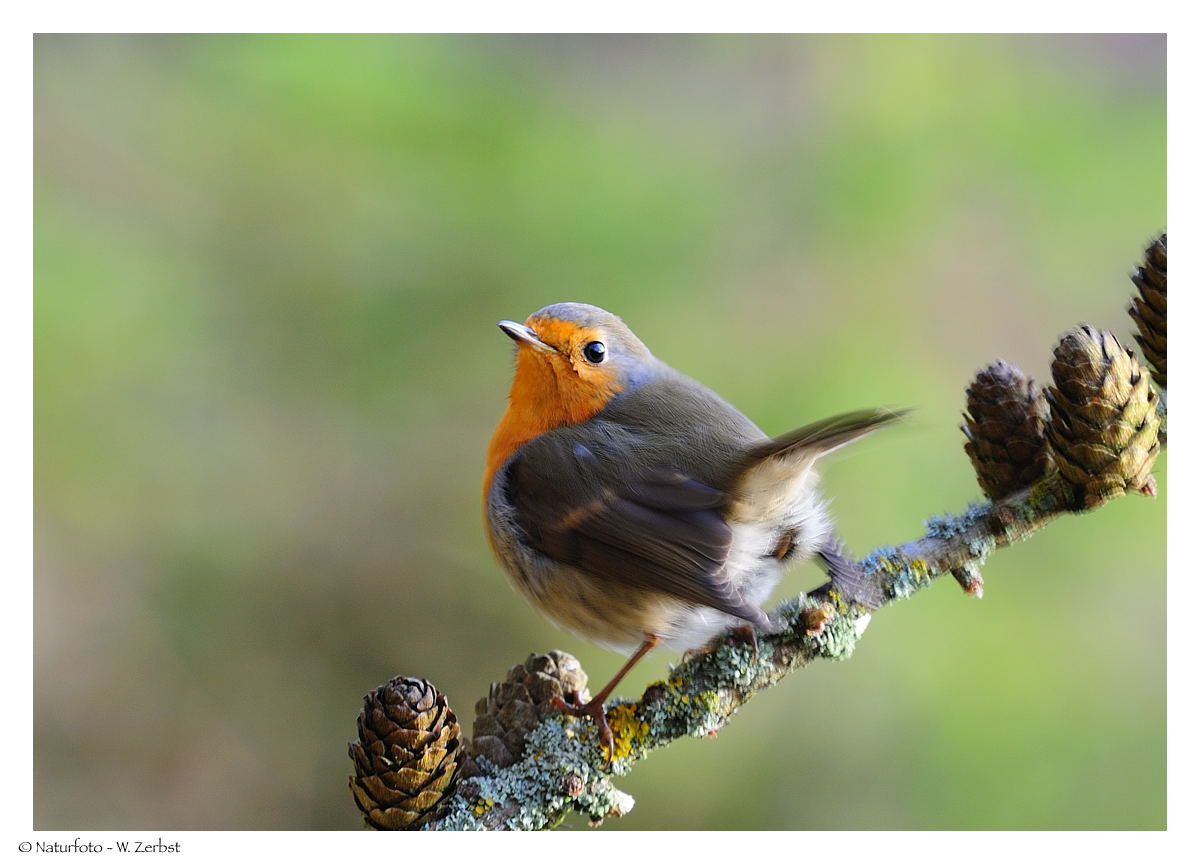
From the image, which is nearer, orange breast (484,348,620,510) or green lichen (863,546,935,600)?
green lichen (863,546,935,600)

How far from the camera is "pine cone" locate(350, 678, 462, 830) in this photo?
154 cm

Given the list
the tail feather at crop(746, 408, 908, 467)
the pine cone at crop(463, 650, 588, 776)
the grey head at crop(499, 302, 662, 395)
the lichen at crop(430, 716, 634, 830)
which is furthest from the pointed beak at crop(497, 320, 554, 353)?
the lichen at crop(430, 716, 634, 830)

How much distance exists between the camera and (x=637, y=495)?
2219mm

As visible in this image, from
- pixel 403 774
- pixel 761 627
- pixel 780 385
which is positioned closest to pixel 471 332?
pixel 780 385

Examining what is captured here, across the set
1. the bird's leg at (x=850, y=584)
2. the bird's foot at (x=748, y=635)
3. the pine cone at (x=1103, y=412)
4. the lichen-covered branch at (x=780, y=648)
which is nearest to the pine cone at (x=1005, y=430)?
the lichen-covered branch at (x=780, y=648)

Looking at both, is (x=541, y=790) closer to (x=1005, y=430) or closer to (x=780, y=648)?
(x=780, y=648)

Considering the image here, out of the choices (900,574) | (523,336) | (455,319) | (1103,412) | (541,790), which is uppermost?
(455,319)

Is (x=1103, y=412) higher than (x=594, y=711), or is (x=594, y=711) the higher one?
(x=1103, y=412)

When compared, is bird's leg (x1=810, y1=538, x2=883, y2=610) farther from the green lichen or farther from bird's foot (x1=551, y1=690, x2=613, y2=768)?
bird's foot (x1=551, y1=690, x2=613, y2=768)

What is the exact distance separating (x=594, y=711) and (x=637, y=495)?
592 mm

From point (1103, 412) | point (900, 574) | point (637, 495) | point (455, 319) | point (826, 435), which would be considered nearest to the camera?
point (1103, 412)

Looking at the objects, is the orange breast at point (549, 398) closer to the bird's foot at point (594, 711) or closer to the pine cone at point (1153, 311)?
the bird's foot at point (594, 711)

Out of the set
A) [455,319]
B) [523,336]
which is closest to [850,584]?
[523,336]

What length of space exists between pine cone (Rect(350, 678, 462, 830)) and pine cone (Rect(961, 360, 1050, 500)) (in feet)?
3.49
